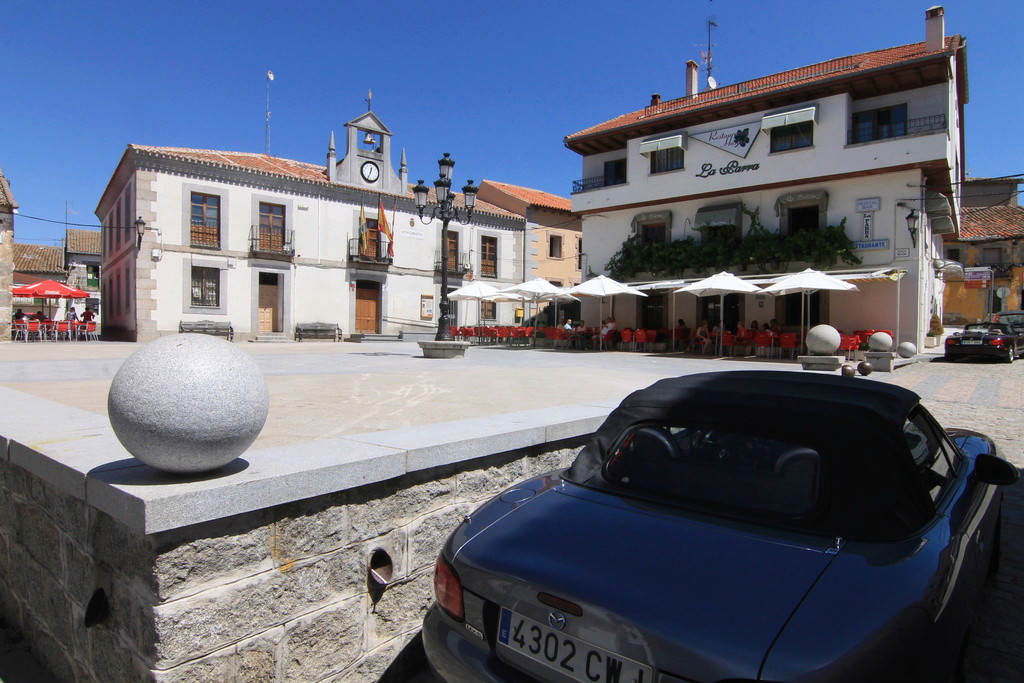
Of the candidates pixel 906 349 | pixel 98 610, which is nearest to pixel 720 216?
pixel 906 349

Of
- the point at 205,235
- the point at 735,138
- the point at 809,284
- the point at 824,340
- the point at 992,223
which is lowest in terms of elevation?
the point at 824,340

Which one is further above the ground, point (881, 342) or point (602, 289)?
point (602, 289)

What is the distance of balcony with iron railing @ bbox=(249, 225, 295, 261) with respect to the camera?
24.3m

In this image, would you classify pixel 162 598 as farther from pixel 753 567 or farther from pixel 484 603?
pixel 753 567

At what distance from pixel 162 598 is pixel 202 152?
2763 centimetres

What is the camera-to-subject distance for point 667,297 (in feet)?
77.2

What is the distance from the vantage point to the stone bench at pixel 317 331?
25.2 meters

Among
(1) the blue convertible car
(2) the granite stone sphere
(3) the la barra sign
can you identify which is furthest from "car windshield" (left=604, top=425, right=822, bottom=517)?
(3) the la barra sign

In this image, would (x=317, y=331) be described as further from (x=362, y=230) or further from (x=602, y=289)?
(x=602, y=289)

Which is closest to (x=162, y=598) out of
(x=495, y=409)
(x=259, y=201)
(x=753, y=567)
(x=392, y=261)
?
(x=753, y=567)

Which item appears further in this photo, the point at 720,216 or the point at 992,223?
the point at 992,223

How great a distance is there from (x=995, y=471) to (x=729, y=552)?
181cm

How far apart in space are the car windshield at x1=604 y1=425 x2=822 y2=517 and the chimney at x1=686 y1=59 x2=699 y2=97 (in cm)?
2773

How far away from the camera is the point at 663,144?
22922 mm
